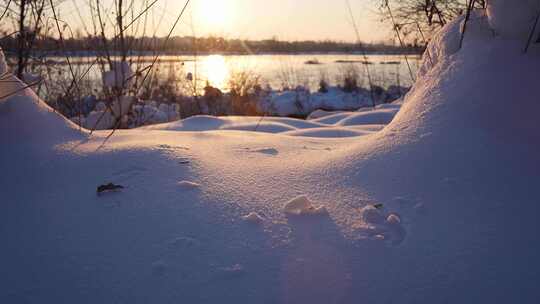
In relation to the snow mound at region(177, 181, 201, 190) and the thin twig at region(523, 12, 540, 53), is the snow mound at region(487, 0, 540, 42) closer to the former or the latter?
the thin twig at region(523, 12, 540, 53)

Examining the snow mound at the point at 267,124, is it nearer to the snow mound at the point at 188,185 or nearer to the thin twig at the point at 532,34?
the thin twig at the point at 532,34

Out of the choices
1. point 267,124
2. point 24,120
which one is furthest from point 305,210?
point 267,124

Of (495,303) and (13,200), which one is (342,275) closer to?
(495,303)

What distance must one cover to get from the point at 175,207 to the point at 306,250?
13.7 inches

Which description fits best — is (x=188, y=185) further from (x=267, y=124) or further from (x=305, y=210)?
(x=267, y=124)

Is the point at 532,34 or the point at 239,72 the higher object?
the point at 239,72

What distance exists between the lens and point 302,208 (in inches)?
32.8

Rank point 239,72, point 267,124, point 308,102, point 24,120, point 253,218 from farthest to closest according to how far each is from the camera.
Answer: point 239,72 < point 308,102 < point 267,124 < point 24,120 < point 253,218

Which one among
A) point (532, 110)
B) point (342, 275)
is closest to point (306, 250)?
point (342, 275)

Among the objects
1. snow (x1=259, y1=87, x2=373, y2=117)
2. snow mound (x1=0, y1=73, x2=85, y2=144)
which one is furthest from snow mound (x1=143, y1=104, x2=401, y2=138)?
snow (x1=259, y1=87, x2=373, y2=117)

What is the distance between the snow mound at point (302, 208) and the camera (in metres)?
0.83

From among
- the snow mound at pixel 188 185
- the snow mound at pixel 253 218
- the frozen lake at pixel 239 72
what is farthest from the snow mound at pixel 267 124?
the snow mound at pixel 253 218

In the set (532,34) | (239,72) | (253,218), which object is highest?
(239,72)

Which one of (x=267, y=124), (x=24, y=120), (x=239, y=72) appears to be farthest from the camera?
(x=239, y=72)
